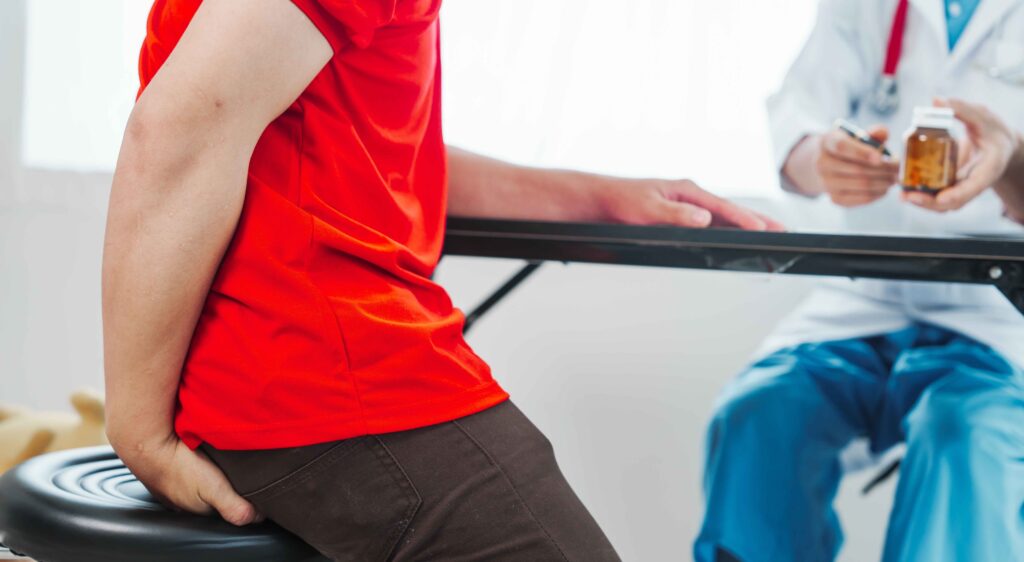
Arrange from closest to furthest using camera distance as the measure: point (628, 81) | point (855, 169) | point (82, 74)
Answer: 1. point (855, 169)
2. point (628, 81)
3. point (82, 74)

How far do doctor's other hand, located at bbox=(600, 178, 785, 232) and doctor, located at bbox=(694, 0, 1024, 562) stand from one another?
186 mm

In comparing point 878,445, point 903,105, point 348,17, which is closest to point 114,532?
point 348,17

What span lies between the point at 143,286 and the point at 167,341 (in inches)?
1.6

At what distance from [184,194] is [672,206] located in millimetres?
440

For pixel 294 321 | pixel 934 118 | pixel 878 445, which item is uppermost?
pixel 934 118

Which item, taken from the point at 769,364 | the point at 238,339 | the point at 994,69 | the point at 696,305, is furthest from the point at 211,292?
the point at 696,305

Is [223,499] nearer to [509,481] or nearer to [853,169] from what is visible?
[509,481]

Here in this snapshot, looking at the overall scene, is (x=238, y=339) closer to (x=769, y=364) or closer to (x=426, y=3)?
A: (x=426, y=3)

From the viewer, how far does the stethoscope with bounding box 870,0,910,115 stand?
1.32 metres

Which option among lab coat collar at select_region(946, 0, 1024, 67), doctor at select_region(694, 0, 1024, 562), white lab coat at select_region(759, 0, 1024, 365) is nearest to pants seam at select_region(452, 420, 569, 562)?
doctor at select_region(694, 0, 1024, 562)

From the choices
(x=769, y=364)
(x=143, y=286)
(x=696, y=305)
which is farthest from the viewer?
(x=696, y=305)

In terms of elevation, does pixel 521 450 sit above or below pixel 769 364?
above

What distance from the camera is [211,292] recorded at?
0.64m

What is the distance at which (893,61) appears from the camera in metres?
1.32
